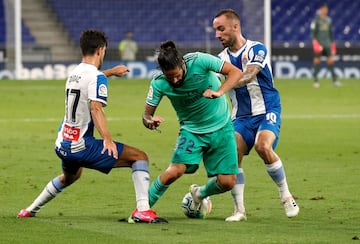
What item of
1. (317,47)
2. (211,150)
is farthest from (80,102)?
(317,47)

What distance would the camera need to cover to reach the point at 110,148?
32.7 feet

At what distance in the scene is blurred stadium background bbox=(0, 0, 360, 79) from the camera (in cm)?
3847

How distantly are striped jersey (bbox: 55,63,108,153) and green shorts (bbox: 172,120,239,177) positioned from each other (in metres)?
0.90

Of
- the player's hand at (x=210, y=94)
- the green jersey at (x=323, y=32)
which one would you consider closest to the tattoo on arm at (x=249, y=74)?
the player's hand at (x=210, y=94)

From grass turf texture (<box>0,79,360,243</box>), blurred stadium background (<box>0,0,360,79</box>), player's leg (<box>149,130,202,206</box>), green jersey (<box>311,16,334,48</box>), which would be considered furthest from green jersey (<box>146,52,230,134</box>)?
blurred stadium background (<box>0,0,360,79</box>)

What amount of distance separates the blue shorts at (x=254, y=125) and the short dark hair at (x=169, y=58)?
64.7 inches

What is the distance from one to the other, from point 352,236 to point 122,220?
7.65 ft

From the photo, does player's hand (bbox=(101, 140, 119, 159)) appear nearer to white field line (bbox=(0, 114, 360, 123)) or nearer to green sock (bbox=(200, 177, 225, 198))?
green sock (bbox=(200, 177, 225, 198))

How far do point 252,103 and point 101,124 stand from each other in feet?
7.10

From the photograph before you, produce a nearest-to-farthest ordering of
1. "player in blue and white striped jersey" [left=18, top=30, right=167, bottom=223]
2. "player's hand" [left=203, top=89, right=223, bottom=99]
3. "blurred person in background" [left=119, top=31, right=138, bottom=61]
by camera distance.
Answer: "player's hand" [left=203, top=89, right=223, bottom=99]
"player in blue and white striped jersey" [left=18, top=30, right=167, bottom=223]
"blurred person in background" [left=119, top=31, right=138, bottom=61]

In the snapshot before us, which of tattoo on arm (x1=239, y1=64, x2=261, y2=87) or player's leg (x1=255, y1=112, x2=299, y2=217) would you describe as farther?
tattoo on arm (x1=239, y1=64, x2=261, y2=87)

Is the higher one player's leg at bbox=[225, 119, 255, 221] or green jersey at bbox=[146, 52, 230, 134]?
green jersey at bbox=[146, 52, 230, 134]

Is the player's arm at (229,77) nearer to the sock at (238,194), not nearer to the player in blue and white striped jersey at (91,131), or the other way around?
the player in blue and white striped jersey at (91,131)

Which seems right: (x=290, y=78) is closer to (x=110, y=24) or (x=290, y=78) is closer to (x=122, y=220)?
(x=110, y=24)
